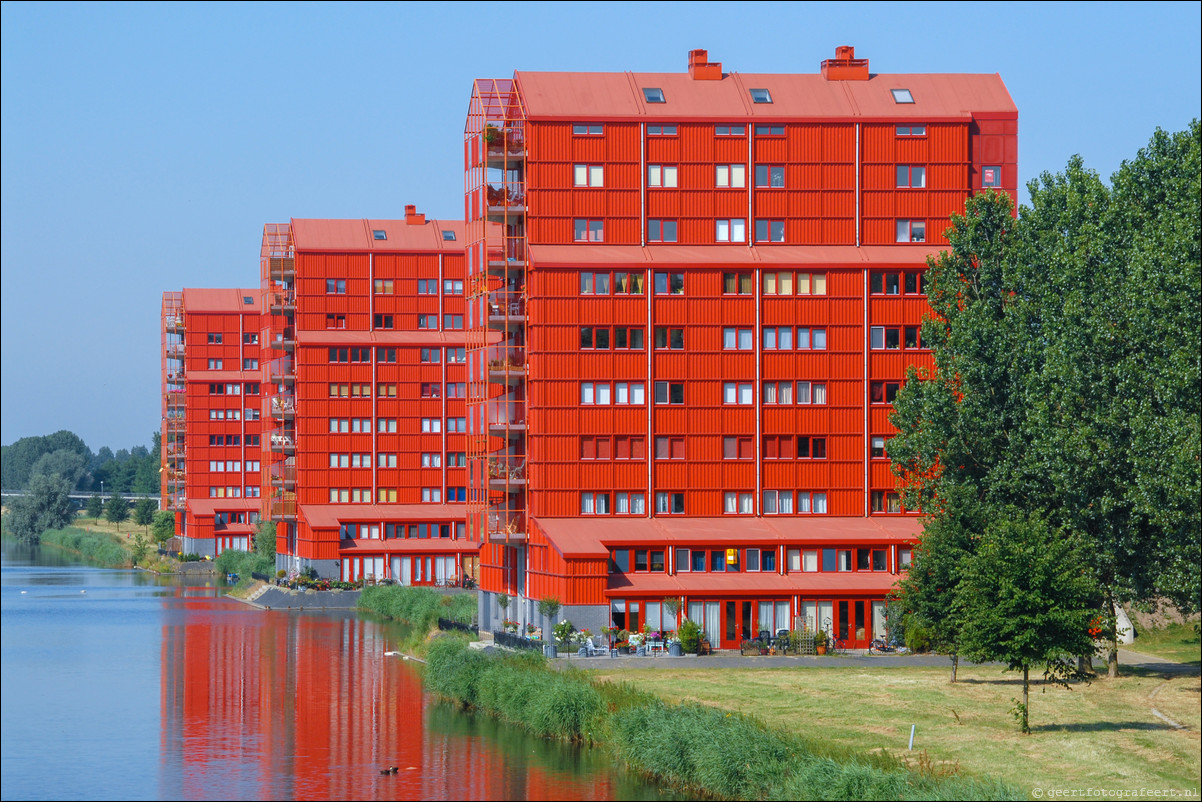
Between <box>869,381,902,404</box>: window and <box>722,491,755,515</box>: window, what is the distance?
8.51 meters

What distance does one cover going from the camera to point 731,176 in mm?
86562

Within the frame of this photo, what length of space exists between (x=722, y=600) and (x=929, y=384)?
14.9m

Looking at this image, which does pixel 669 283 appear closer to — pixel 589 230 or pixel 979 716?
pixel 589 230

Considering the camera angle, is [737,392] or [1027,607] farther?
[737,392]

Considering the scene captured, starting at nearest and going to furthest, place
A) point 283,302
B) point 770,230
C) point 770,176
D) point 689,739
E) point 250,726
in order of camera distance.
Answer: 1. point 689,739
2. point 250,726
3. point 770,176
4. point 770,230
5. point 283,302

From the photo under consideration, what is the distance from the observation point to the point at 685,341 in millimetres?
85062

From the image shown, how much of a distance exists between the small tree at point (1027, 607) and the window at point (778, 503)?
3098cm

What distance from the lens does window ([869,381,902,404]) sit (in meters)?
86.1

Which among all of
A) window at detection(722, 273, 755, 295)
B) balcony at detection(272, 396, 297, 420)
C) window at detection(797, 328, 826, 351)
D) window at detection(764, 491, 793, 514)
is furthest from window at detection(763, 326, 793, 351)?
balcony at detection(272, 396, 297, 420)

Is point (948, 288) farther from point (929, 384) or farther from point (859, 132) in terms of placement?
point (859, 132)

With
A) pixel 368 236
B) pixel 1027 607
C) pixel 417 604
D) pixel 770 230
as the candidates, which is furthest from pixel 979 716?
pixel 368 236

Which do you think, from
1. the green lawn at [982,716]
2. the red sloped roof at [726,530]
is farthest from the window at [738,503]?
the green lawn at [982,716]

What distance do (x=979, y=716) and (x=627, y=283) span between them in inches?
1356

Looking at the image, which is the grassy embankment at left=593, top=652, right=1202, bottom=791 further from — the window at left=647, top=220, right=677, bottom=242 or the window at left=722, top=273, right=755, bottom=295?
the window at left=647, top=220, right=677, bottom=242
